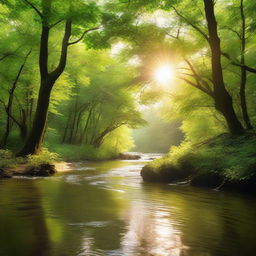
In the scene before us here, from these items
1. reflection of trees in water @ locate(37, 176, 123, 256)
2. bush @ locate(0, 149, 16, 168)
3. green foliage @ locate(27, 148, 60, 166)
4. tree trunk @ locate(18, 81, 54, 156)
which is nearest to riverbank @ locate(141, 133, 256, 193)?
reflection of trees in water @ locate(37, 176, 123, 256)

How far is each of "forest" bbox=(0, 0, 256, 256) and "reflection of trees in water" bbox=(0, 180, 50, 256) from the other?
0.02m

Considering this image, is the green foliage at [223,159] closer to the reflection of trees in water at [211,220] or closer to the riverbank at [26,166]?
the reflection of trees in water at [211,220]

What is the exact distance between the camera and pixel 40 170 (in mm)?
13891

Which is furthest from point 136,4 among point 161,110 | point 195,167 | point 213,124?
point 213,124

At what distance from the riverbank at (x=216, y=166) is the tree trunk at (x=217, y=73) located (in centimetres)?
69

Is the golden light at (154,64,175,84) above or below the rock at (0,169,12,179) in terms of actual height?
above

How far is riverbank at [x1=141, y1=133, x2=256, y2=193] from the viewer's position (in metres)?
9.24

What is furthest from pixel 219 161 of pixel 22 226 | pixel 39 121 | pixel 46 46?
pixel 46 46

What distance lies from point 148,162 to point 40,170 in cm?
483

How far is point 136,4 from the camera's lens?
1367 cm

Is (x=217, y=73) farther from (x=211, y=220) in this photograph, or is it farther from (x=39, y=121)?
(x=39, y=121)

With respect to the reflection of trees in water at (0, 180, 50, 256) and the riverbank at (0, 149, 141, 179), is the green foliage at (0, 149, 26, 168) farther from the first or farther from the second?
the reflection of trees in water at (0, 180, 50, 256)

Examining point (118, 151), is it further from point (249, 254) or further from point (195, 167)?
point (249, 254)

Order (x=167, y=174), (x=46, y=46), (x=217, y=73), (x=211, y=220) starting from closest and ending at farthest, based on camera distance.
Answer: (x=211, y=220), (x=167, y=174), (x=217, y=73), (x=46, y=46)
